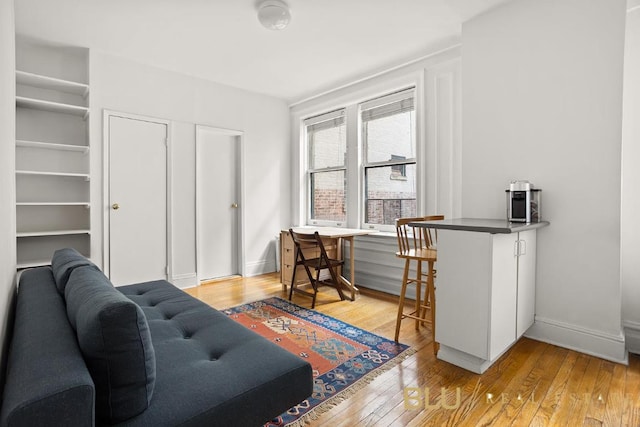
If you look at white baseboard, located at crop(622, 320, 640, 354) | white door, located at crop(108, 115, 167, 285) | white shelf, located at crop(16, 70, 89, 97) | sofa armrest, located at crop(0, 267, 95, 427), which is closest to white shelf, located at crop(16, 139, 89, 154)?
white door, located at crop(108, 115, 167, 285)

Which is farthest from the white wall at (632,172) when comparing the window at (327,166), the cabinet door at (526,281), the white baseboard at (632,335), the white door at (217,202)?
the white door at (217,202)

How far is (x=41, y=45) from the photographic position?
3.30 meters

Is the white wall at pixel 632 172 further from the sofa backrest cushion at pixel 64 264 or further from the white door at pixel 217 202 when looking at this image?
the white door at pixel 217 202

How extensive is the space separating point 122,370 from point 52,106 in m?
3.39

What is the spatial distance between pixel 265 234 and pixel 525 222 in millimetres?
3486

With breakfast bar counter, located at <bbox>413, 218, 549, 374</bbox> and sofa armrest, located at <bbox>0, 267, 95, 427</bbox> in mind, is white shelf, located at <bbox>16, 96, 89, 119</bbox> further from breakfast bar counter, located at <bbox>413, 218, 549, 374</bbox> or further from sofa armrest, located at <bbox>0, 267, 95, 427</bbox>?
breakfast bar counter, located at <bbox>413, 218, 549, 374</bbox>

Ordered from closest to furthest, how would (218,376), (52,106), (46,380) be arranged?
(46,380) < (218,376) < (52,106)

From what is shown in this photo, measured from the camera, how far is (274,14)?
2.70m

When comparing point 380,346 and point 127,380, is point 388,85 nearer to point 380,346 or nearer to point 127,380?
point 380,346

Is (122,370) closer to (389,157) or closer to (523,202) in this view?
(523,202)

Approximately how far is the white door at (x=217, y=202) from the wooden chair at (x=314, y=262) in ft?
4.31

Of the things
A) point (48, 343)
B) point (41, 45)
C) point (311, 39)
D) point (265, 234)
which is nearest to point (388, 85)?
point (311, 39)

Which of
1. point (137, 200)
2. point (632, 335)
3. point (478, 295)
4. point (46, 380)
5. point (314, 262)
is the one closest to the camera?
point (46, 380)

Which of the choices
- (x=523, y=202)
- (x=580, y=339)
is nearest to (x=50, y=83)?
(x=523, y=202)
